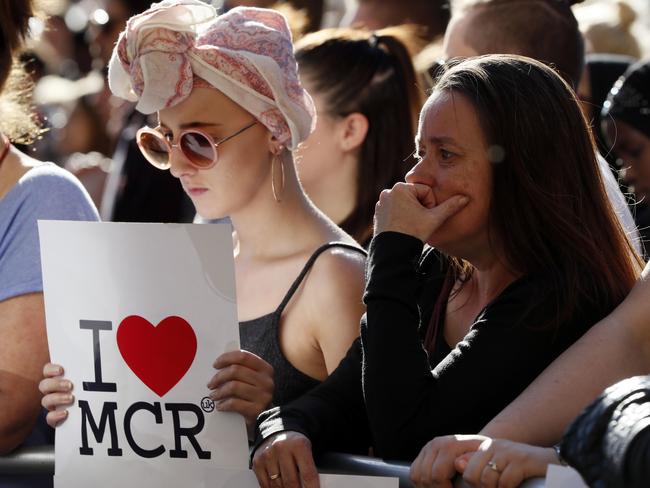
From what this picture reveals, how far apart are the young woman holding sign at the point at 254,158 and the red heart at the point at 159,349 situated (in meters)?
0.52

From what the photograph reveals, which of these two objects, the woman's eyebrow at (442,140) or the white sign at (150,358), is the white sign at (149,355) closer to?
the white sign at (150,358)

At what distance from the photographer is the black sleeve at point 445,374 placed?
255cm

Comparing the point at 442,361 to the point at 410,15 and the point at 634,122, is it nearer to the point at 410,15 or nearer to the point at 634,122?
A: the point at 634,122

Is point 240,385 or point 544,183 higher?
point 544,183

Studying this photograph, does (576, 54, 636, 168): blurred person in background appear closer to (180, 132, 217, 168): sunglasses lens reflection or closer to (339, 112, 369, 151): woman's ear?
(339, 112, 369, 151): woman's ear

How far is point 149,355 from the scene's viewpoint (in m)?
2.68

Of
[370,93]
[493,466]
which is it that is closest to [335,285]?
[493,466]

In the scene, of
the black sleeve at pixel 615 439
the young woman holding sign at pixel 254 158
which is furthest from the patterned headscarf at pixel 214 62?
the black sleeve at pixel 615 439

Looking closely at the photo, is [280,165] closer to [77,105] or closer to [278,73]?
[278,73]

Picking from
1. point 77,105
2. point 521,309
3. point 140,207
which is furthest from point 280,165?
point 77,105

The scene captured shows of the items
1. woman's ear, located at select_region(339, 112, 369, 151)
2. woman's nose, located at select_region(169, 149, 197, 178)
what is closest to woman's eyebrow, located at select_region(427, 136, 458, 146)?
woman's nose, located at select_region(169, 149, 197, 178)

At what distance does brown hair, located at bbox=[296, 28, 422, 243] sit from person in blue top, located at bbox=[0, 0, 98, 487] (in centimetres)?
111

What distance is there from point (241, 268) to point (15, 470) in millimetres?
884

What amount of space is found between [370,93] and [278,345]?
139 centimetres
